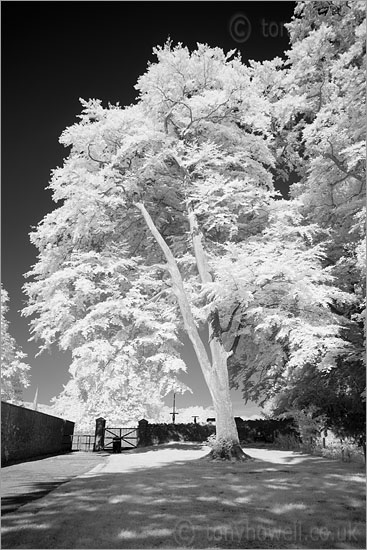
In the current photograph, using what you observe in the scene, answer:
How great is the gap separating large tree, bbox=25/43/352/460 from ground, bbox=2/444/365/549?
6.88 metres

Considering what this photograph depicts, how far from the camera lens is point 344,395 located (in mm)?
15688

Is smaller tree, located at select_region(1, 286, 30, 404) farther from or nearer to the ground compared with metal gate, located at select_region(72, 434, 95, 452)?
farther from the ground

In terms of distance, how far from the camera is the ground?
521cm

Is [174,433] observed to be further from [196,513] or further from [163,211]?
[196,513]

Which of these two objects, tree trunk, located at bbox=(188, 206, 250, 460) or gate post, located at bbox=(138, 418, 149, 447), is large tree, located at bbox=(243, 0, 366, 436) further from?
gate post, located at bbox=(138, 418, 149, 447)

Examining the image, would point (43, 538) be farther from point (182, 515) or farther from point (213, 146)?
point (213, 146)

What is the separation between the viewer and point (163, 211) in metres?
21.1

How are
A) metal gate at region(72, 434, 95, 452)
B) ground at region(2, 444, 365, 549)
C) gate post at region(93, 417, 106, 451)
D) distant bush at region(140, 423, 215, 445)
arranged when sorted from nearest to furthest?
ground at region(2, 444, 365, 549) < gate post at region(93, 417, 106, 451) < distant bush at region(140, 423, 215, 445) < metal gate at region(72, 434, 95, 452)

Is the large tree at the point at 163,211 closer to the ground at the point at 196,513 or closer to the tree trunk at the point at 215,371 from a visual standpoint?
the tree trunk at the point at 215,371

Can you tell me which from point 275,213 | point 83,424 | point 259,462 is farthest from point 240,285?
point 83,424

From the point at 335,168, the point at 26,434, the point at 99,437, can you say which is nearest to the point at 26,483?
the point at 26,434

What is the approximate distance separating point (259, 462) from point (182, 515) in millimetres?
8868

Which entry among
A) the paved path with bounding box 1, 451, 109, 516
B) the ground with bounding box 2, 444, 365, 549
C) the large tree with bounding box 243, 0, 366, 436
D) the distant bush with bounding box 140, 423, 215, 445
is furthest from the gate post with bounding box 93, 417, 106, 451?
the ground with bounding box 2, 444, 365, 549

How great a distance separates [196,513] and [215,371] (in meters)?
10.3
